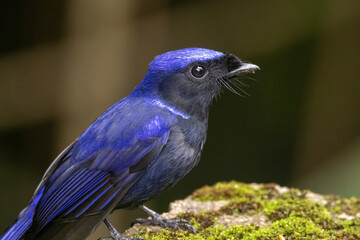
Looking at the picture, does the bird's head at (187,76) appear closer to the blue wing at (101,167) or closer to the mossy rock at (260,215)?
the blue wing at (101,167)

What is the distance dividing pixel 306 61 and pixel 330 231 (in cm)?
372

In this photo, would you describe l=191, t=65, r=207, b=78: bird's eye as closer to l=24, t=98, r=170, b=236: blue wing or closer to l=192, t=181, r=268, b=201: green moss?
l=24, t=98, r=170, b=236: blue wing

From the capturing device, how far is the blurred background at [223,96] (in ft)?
24.6

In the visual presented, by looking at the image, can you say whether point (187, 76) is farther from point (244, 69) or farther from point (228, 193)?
point (228, 193)

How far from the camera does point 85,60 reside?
296 inches

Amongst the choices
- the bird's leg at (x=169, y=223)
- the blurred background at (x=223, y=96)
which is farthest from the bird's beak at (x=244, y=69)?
the blurred background at (x=223, y=96)

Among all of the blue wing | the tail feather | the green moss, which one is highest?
the blue wing

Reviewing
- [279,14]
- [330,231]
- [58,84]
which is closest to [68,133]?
[58,84]

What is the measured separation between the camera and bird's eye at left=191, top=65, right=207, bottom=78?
15.5ft

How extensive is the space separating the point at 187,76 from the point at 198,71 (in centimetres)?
9

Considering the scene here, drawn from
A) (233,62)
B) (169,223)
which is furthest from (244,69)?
(169,223)

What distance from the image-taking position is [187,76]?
4.69 meters

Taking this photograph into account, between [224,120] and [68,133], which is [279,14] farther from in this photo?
[68,133]

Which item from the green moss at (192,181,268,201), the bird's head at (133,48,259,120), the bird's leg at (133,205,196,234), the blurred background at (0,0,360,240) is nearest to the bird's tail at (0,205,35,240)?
the bird's leg at (133,205,196,234)
